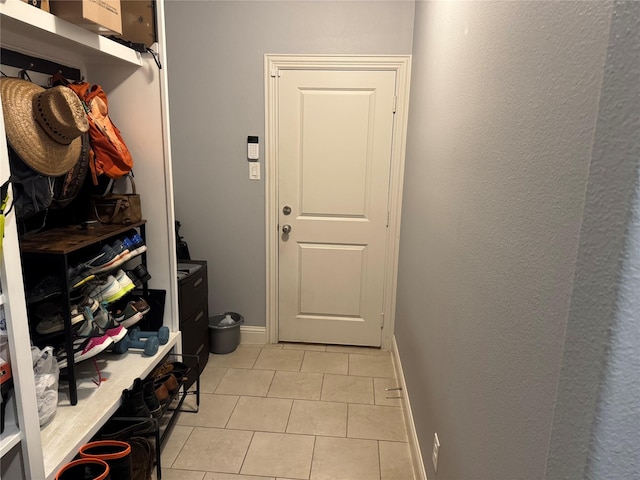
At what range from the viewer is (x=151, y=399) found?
1.85m

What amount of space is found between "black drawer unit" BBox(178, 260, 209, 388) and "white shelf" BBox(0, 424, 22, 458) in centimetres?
123

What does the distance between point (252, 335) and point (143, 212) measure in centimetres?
152

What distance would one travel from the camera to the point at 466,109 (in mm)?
1379

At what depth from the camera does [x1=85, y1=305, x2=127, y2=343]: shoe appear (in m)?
1.74

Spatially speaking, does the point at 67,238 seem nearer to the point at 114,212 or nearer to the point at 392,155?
the point at 114,212

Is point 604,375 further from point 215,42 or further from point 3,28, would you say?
point 215,42

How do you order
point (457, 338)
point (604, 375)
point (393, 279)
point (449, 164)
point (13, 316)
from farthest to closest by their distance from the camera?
point (393, 279) < point (449, 164) < point (457, 338) < point (13, 316) < point (604, 375)

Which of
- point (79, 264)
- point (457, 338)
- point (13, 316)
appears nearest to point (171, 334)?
point (79, 264)

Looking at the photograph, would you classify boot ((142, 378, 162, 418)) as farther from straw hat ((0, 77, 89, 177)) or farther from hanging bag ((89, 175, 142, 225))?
straw hat ((0, 77, 89, 177))

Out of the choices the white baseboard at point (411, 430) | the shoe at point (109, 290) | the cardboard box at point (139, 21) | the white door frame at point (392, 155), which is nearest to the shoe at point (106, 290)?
the shoe at point (109, 290)

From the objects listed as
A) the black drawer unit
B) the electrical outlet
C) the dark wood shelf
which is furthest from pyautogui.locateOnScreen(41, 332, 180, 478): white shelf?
the electrical outlet

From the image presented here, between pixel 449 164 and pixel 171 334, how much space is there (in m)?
1.66

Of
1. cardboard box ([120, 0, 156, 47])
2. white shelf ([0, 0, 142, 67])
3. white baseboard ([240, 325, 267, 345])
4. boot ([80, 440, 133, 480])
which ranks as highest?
cardboard box ([120, 0, 156, 47])

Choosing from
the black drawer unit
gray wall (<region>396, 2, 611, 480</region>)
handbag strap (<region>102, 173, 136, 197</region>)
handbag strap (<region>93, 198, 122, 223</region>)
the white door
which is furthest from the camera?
the white door
